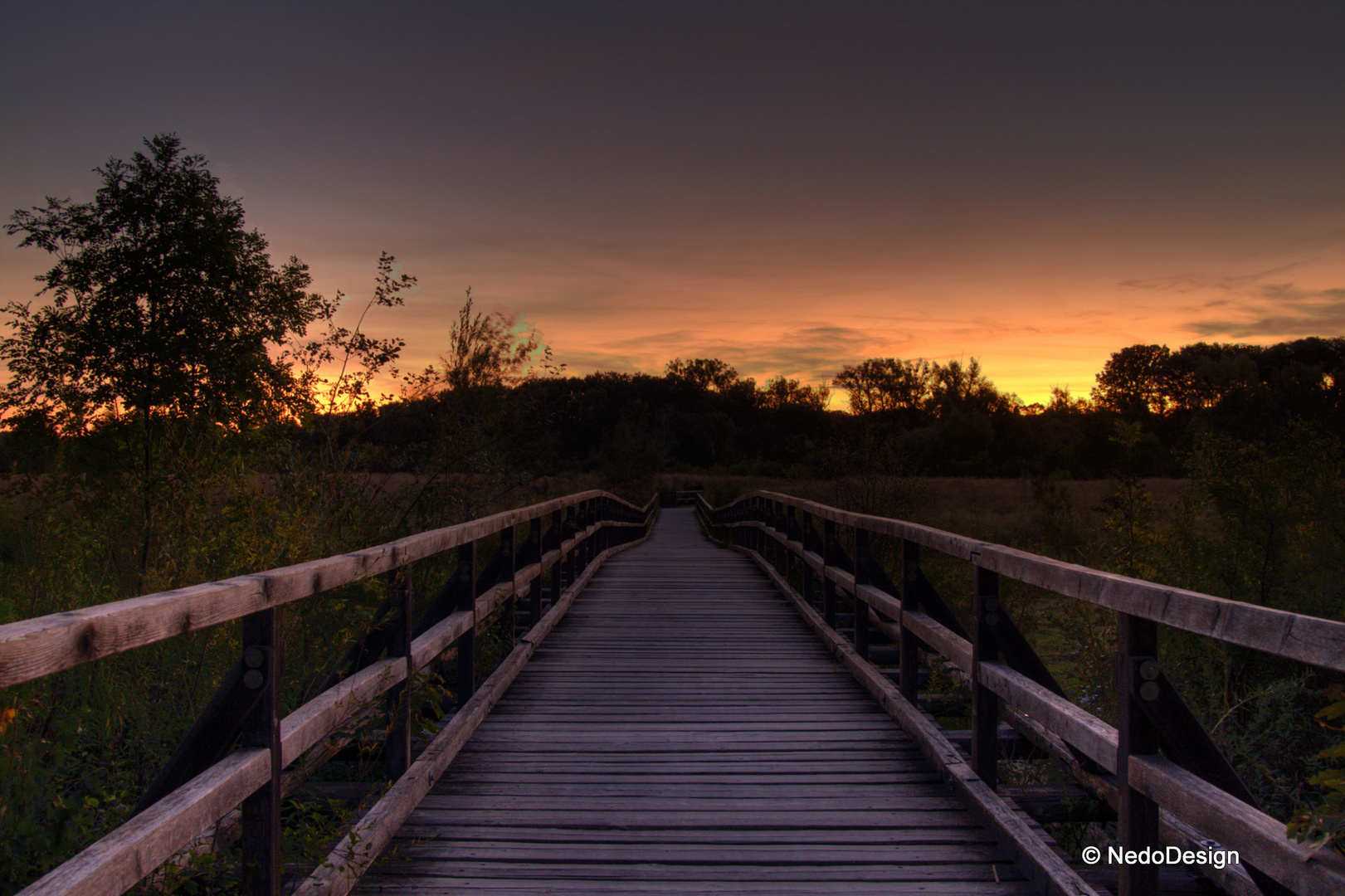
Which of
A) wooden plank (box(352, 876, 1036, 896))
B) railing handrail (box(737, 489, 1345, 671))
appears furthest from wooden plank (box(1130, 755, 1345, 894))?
wooden plank (box(352, 876, 1036, 896))

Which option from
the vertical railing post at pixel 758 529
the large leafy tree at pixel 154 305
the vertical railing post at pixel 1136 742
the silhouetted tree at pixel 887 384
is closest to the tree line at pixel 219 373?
the large leafy tree at pixel 154 305

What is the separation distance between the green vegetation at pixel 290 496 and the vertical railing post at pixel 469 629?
23cm

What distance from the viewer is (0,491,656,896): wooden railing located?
130 cm

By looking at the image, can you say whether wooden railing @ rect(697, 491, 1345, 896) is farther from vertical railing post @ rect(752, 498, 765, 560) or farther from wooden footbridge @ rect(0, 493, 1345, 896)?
vertical railing post @ rect(752, 498, 765, 560)

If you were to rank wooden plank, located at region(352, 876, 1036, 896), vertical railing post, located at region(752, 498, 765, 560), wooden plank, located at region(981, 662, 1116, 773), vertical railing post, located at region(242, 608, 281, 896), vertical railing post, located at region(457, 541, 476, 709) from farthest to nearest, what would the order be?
vertical railing post, located at region(752, 498, 765, 560) < vertical railing post, located at region(457, 541, 476, 709) < wooden plank, located at region(352, 876, 1036, 896) < wooden plank, located at region(981, 662, 1116, 773) < vertical railing post, located at region(242, 608, 281, 896)

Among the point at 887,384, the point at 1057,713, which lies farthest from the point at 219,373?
the point at 887,384

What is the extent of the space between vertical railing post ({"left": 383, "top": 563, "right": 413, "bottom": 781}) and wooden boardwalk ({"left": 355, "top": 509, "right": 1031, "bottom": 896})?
0.22 meters

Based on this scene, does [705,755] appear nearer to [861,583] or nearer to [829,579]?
[861,583]

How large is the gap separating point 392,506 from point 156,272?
7728 mm

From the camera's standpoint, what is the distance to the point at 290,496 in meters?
5.16

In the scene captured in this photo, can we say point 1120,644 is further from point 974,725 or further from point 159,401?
point 159,401

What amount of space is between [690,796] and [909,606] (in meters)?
1.59

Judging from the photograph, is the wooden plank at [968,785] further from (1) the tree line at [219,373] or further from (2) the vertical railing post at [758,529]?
(2) the vertical railing post at [758,529]

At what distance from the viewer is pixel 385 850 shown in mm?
2637
